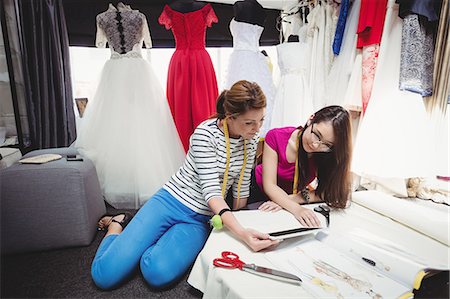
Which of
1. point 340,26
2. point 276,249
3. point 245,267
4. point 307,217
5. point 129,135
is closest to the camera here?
point 245,267

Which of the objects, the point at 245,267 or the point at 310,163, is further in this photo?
the point at 310,163

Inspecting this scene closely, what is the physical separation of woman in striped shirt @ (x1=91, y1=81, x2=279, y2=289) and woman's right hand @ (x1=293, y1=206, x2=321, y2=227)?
0.87 ft

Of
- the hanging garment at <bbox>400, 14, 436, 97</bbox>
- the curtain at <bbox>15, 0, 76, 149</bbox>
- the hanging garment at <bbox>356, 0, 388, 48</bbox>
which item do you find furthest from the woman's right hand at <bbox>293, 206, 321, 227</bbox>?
the curtain at <bbox>15, 0, 76, 149</bbox>

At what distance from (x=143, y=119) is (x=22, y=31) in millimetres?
1189

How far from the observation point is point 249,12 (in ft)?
6.55

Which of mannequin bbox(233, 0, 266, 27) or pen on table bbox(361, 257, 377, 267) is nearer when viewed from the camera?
pen on table bbox(361, 257, 377, 267)

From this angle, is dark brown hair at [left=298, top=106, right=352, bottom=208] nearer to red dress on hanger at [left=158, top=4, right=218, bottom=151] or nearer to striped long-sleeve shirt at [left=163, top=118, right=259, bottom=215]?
striped long-sleeve shirt at [left=163, top=118, right=259, bottom=215]

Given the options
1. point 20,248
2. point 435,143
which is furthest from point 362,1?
point 20,248

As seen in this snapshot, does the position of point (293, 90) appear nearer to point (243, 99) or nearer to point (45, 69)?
point (243, 99)

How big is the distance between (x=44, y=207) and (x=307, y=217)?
51.1 inches

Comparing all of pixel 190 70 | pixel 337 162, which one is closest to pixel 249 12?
pixel 190 70

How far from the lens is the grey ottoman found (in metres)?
1.35

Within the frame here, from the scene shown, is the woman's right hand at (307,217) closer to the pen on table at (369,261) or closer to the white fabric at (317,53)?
the pen on table at (369,261)

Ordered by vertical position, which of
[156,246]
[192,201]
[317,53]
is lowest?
[156,246]
